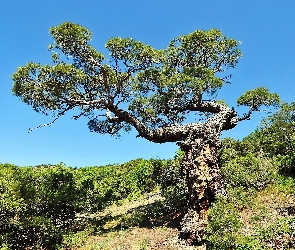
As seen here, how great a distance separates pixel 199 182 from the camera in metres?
11.9

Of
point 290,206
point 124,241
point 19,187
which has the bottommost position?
point 124,241

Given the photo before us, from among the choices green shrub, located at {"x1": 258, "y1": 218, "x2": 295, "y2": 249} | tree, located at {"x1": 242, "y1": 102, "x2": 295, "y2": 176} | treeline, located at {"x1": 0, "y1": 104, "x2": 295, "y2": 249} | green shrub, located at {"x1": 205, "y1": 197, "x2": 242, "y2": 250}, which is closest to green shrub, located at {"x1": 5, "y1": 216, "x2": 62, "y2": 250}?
treeline, located at {"x1": 0, "y1": 104, "x2": 295, "y2": 249}

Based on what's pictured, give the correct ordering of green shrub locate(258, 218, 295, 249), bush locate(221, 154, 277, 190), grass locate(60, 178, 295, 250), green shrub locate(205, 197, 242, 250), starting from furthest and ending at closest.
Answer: bush locate(221, 154, 277, 190)
green shrub locate(205, 197, 242, 250)
grass locate(60, 178, 295, 250)
green shrub locate(258, 218, 295, 249)

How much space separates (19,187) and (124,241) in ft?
15.2

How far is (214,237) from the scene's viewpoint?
870 cm

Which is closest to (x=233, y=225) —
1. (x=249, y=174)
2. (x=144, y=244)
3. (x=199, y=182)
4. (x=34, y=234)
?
(x=199, y=182)

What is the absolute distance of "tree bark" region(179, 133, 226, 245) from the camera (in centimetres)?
1127

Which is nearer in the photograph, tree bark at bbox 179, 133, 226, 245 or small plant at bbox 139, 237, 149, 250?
small plant at bbox 139, 237, 149, 250

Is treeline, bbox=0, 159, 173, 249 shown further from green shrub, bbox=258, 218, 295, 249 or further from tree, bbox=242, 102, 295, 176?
tree, bbox=242, 102, 295, 176

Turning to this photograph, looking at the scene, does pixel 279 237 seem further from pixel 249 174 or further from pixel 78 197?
pixel 78 197

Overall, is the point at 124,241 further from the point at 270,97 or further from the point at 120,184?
the point at 120,184

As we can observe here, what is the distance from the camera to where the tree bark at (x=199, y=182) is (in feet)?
37.0

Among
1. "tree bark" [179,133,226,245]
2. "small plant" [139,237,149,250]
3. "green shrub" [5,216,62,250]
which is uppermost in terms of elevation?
"tree bark" [179,133,226,245]

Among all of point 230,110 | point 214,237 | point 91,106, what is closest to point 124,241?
point 214,237
